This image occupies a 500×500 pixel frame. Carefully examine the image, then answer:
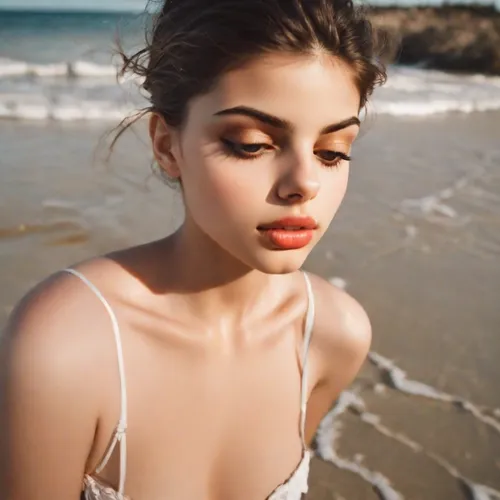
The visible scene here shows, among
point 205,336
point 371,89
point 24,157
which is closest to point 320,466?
point 205,336

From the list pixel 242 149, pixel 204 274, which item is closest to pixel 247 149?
pixel 242 149

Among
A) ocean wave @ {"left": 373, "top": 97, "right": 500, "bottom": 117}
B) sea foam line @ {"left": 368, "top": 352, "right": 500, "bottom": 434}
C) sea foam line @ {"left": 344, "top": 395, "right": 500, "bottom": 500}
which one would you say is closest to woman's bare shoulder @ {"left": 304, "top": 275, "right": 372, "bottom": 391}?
sea foam line @ {"left": 344, "top": 395, "right": 500, "bottom": 500}

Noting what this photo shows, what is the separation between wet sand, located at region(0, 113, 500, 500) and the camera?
2.65 metres

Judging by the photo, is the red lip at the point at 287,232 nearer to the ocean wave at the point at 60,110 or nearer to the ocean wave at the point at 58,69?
the ocean wave at the point at 60,110

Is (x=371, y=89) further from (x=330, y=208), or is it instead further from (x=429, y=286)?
(x=429, y=286)

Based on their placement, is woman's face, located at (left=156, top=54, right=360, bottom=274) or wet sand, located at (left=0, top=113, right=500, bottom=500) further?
wet sand, located at (left=0, top=113, right=500, bottom=500)

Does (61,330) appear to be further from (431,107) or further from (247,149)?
(431,107)

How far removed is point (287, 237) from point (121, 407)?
0.57m

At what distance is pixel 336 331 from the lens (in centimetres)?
186

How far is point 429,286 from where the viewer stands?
160 inches

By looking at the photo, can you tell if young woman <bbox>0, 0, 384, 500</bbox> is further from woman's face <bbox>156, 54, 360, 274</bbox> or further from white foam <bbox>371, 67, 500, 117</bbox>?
white foam <bbox>371, 67, 500, 117</bbox>

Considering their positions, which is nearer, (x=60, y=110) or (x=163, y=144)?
(x=163, y=144)

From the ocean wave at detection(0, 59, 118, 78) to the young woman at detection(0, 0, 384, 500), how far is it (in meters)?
12.8

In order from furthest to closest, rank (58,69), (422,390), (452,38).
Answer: (452,38)
(58,69)
(422,390)
